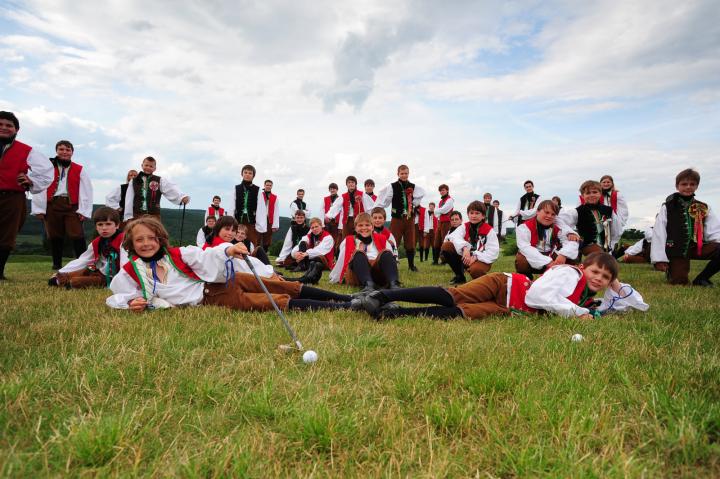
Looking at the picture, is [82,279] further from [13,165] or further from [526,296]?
[526,296]

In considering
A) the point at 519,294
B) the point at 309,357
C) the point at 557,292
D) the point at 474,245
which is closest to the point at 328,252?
the point at 474,245

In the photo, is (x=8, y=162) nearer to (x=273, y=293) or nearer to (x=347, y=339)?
(x=273, y=293)

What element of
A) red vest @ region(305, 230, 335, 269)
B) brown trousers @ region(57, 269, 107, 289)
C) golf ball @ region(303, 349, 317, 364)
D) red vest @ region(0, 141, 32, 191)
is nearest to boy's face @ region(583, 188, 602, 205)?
red vest @ region(305, 230, 335, 269)

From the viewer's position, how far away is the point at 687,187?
26.1ft

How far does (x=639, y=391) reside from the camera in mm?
2271

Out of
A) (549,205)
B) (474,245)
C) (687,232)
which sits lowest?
(474,245)

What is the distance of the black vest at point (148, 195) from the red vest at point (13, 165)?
10.2ft

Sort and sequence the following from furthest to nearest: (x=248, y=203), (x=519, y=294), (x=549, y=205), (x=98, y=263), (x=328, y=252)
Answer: (x=248, y=203) → (x=328, y=252) → (x=549, y=205) → (x=98, y=263) → (x=519, y=294)

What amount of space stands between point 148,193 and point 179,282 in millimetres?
6625

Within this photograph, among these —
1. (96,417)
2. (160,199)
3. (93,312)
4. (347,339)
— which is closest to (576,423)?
(347,339)

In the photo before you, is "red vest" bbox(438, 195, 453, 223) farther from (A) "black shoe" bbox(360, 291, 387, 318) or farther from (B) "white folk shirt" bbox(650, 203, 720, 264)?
(A) "black shoe" bbox(360, 291, 387, 318)

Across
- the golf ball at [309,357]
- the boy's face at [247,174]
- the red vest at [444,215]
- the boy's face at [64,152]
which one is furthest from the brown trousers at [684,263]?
the boy's face at [64,152]

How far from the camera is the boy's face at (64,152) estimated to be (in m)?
8.87

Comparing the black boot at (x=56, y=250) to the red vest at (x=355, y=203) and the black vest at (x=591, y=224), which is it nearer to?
the red vest at (x=355, y=203)
